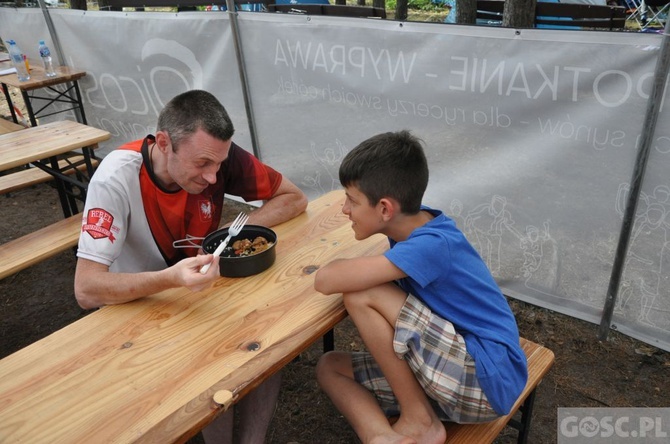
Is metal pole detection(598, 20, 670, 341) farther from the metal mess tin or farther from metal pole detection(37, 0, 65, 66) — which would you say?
metal pole detection(37, 0, 65, 66)

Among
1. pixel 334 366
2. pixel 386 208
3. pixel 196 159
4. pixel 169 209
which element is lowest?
pixel 334 366

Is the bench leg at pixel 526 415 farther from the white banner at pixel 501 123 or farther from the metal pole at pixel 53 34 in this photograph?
the metal pole at pixel 53 34

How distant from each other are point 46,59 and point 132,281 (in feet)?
13.9

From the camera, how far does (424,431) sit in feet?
4.57

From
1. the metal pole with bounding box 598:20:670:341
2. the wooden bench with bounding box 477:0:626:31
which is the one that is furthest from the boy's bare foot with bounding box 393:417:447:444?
the wooden bench with bounding box 477:0:626:31

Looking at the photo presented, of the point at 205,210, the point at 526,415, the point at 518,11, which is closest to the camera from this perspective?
the point at 526,415

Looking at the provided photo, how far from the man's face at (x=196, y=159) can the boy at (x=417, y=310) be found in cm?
44

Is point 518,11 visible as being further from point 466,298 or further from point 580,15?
point 466,298

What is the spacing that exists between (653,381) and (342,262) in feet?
6.12

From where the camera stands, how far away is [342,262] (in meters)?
1.40

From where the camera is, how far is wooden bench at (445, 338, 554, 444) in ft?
4.75

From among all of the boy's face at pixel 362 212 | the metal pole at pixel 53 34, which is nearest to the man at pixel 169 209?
the boy's face at pixel 362 212

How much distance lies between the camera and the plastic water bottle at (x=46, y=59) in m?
4.69

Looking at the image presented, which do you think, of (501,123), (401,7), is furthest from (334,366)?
(401,7)
